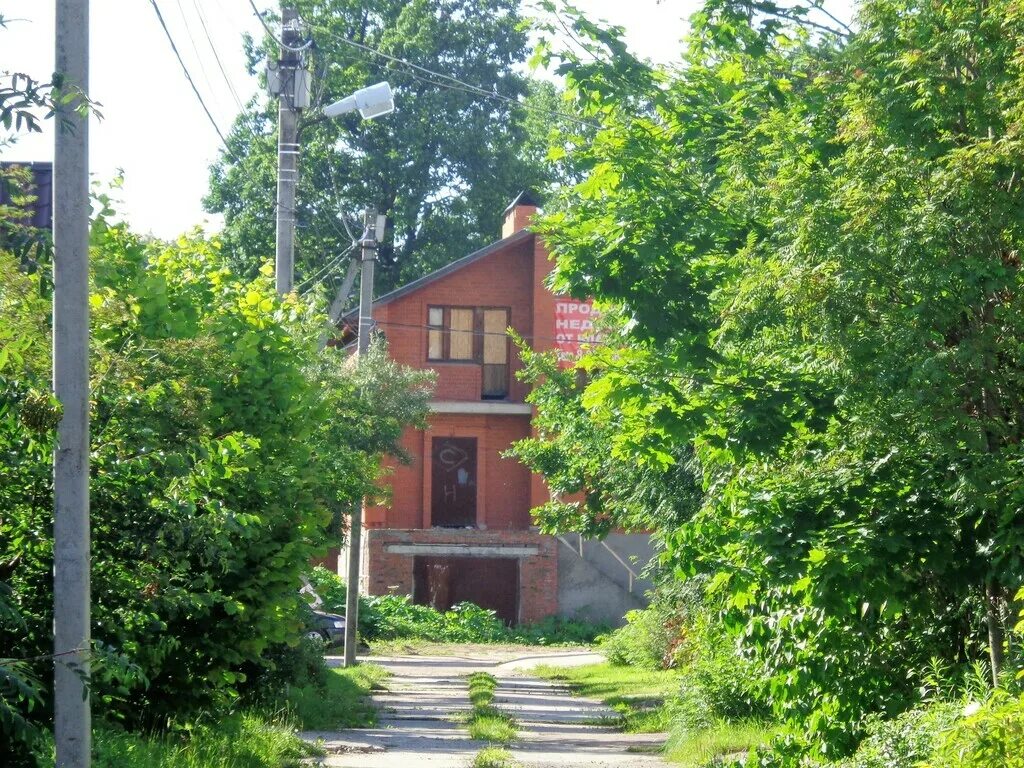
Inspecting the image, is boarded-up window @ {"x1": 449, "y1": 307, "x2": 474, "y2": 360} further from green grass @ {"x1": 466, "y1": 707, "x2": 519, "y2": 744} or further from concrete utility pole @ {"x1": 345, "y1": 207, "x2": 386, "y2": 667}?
green grass @ {"x1": 466, "y1": 707, "x2": 519, "y2": 744}

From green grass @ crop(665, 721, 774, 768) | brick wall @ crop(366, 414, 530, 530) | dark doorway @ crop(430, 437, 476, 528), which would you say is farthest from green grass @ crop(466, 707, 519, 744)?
dark doorway @ crop(430, 437, 476, 528)

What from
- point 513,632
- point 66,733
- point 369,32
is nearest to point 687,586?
point 66,733

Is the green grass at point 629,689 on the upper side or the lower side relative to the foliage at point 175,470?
lower

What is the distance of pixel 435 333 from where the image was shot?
4141 centimetres

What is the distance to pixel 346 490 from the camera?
1898 cm

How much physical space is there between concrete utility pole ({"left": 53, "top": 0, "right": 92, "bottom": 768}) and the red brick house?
3298 centimetres

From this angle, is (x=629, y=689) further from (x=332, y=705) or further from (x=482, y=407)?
(x=482, y=407)

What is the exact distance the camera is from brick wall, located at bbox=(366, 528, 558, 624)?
40.8 meters

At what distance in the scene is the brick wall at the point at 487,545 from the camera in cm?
4075

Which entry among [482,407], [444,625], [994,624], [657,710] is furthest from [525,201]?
[994,624]

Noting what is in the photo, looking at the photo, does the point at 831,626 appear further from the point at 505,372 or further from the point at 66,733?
the point at 505,372

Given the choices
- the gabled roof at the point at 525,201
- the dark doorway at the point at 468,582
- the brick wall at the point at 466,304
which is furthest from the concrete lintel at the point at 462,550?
the gabled roof at the point at 525,201

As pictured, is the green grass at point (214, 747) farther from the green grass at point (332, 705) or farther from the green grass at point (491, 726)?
the green grass at point (491, 726)

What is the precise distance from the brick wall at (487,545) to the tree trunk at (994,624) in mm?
30975
